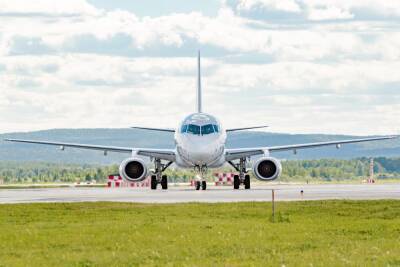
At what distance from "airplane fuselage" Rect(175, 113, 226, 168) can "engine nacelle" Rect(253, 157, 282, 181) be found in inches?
95.3

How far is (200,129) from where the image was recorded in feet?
229

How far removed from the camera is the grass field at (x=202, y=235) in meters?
25.2

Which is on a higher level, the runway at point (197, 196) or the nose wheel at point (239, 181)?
the nose wheel at point (239, 181)

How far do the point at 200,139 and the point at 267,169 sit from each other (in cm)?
534

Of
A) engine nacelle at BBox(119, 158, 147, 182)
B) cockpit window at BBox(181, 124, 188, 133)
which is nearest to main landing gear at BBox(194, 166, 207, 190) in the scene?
engine nacelle at BBox(119, 158, 147, 182)

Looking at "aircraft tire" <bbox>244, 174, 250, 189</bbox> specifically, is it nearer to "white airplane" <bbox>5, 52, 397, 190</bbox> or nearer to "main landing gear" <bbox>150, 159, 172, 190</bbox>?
"white airplane" <bbox>5, 52, 397, 190</bbox>

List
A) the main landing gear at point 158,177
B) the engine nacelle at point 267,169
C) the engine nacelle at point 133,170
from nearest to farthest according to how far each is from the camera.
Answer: the engine nacelle at point 133,170 → the engine nacelle at point 267,169 → the main landing gear at point 158,177

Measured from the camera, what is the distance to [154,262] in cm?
2483

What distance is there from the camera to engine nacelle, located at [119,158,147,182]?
7231 cm

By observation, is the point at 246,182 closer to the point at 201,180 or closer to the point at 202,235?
the point at 201,180

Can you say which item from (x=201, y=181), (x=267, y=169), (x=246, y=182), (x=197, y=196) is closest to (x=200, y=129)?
(x=201, y=181)

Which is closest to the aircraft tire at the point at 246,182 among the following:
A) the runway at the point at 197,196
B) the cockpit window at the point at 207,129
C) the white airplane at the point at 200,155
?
the white airplane at the point at 200,155

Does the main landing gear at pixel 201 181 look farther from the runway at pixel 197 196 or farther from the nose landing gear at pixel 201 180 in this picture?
the runway at pixel 197 196

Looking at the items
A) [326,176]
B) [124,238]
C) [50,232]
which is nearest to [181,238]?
[124,238]
